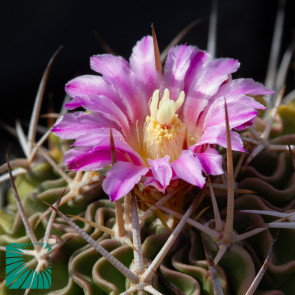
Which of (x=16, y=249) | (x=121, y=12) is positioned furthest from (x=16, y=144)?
(x=16, y=249)

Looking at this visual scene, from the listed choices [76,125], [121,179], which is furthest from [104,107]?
[121,179]

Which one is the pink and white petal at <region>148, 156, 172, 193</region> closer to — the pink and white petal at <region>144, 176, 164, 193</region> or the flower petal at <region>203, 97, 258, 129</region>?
the pink and white petal at <region>144, 176, 164, 193</region>

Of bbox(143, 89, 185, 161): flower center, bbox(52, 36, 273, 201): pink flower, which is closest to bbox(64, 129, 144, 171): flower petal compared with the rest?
bbox(52, 36, 273, 201): pink flower

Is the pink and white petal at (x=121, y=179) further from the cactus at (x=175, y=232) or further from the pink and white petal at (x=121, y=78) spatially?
the pink and white petal at (x=121, y=78)

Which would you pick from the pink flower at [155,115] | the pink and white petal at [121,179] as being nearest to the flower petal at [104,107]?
the pink flower at [155,115]

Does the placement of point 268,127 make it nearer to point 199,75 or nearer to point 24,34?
point 199,75

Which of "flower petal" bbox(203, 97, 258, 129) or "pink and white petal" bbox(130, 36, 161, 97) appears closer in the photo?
"flower petal" bbox(203, 97, 258, 129)
